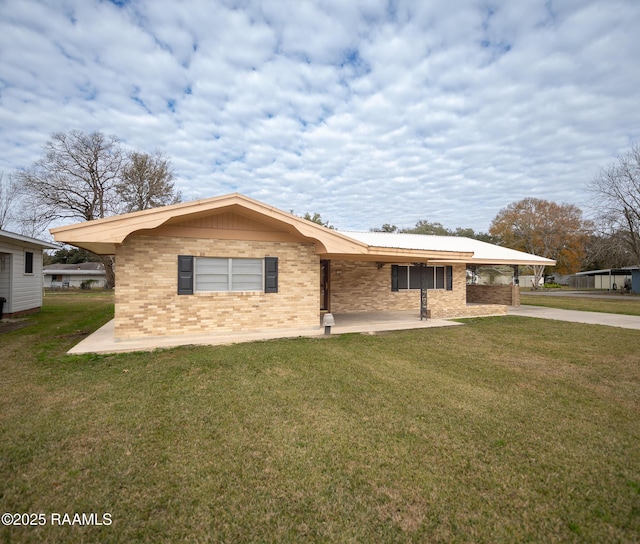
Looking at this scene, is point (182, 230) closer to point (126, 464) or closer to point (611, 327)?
point (126, 464)

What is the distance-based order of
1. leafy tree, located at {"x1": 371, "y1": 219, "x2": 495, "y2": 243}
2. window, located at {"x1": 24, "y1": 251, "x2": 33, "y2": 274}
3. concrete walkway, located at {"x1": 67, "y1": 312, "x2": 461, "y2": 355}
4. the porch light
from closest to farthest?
1. concrete walkway, located at {"x1": 67, "y1": 312, "x2": 461, "y2": 355}
2. the porch light
3. window, located at {"x1": 24, "y1": 251, "x2": 33, "y2": 274}
4. leafy tree, located at {"x1": 371, "y1": 219, "x2": 495, "y2": 243}

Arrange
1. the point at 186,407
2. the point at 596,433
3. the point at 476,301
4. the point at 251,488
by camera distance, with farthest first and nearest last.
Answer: the point at 476,301 → the point at 186,407 → the point at 596,433 → the point at 251,488

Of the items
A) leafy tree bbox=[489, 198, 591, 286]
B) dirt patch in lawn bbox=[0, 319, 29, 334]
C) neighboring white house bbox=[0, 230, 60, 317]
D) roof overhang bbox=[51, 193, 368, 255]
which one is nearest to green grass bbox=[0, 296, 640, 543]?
roof overhang bbox=[51, 193, 368, 255]

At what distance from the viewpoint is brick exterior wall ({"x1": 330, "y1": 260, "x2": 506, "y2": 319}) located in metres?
14.7

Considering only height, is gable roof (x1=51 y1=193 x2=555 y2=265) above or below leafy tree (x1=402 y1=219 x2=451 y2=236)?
below

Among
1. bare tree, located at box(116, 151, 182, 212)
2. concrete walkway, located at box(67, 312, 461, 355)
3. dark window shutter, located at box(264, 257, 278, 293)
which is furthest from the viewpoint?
bare tree, located at box(116, 151, 182, 212)

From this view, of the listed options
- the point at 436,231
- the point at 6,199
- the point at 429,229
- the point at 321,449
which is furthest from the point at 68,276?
the point at 436,231

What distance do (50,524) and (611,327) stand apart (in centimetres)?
1473

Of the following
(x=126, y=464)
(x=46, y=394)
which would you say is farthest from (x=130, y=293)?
(x=126, y=464)

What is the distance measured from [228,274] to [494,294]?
16.5 meters

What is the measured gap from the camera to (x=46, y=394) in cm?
481

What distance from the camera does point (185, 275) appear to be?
28.3ft

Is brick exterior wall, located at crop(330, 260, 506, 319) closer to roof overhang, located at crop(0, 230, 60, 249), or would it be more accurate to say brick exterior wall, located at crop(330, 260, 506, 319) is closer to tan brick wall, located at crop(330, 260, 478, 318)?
tan brick wall, located at crop(330, 260, 478, 318)

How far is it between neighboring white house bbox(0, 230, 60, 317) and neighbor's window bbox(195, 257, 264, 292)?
7.80 metres
